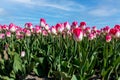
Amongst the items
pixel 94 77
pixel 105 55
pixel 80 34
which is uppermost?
pixel 80 34

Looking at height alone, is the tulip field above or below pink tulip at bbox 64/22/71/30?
below

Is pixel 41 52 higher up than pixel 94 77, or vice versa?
pixel 41 52

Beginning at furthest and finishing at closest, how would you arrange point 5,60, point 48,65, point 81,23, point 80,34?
point 81,23 → point 5,60 → point 48,65 → point 80,34

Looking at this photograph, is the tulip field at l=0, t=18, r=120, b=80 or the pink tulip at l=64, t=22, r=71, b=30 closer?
the tulip field at l=0, t=18, r=120, b=80

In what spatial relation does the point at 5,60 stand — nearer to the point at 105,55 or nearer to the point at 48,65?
the point at 48,65

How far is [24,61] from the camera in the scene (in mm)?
6629

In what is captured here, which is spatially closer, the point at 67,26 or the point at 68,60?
the point at 68,60

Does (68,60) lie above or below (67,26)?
below

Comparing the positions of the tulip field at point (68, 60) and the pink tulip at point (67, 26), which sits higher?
the pink tulip at point (67, 26)

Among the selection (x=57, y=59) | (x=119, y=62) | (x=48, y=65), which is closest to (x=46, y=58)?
(x=48, y=65)

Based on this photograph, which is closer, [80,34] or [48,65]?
[80,34]

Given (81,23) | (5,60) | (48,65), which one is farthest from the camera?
(81,23)

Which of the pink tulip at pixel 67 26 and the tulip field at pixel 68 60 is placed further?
the pink tulip at pixel 67 26

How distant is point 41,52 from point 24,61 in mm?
471
